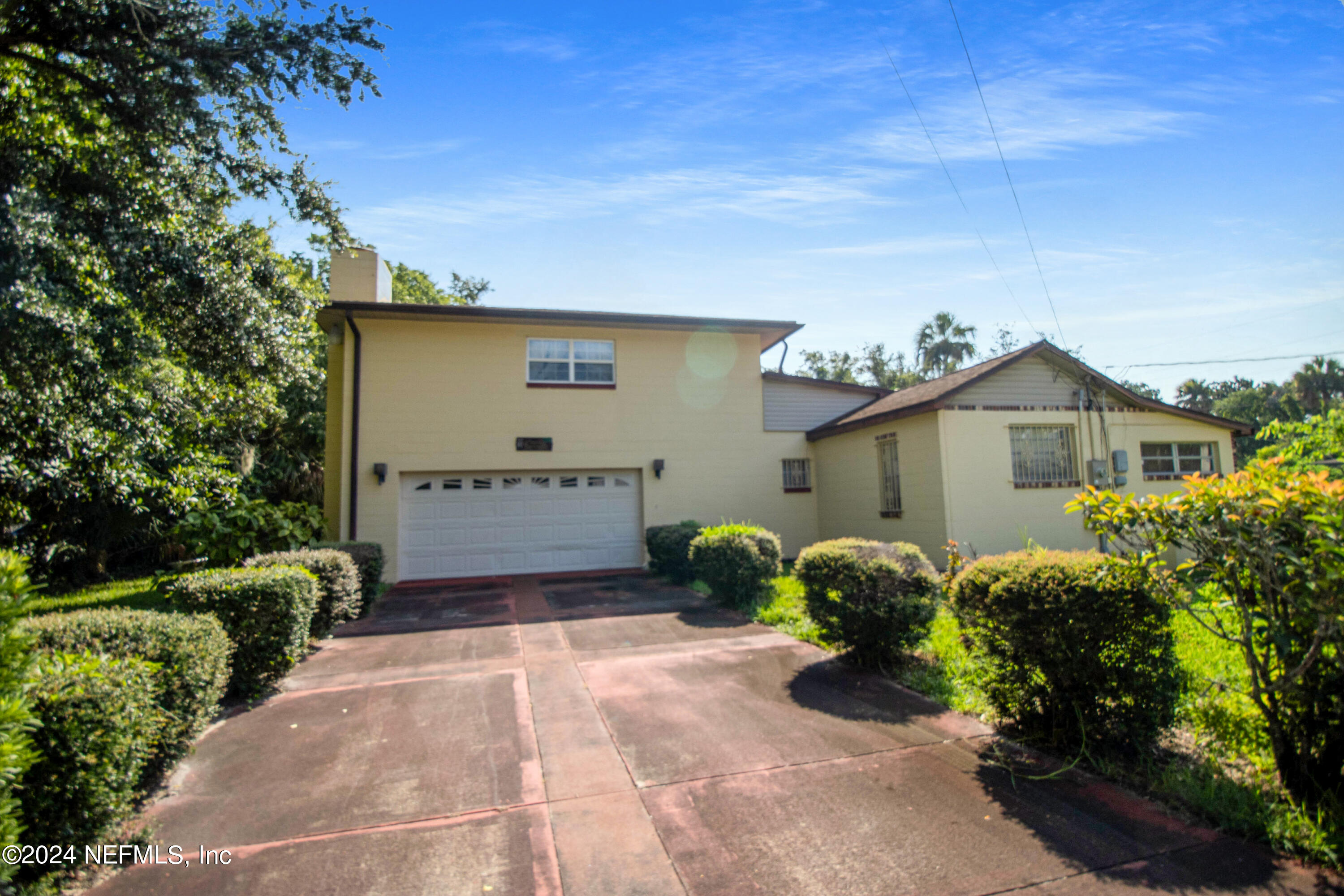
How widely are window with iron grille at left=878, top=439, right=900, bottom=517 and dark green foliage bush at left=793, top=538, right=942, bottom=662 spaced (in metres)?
6.29

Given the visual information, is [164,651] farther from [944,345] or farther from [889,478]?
[944,345]

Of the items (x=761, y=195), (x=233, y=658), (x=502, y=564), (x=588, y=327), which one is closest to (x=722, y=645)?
(x=233, y=658)

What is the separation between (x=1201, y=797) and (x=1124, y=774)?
0.44 m

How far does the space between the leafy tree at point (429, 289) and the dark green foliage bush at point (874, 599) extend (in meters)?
18.2

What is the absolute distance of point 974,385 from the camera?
38.0 feet

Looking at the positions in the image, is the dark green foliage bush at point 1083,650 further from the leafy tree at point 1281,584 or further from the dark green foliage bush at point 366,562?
the dark green foliage bush at point 366,562

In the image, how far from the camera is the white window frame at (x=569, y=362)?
14094mm

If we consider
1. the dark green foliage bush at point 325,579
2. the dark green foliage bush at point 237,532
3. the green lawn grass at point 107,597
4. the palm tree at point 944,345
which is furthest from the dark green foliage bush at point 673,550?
the palm tree at point 944,345

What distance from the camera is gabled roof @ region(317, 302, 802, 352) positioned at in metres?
13.1

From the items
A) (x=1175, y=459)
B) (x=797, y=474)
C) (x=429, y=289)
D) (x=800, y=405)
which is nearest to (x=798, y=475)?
(x=797, y=474)

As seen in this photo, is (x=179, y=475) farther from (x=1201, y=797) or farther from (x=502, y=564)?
(x=1201, y=797)

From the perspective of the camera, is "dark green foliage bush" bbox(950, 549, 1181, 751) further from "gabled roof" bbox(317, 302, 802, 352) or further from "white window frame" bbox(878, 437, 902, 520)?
"gabled roof" bbox(317, 302, 802, 352)

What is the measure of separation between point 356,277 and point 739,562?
10.4m

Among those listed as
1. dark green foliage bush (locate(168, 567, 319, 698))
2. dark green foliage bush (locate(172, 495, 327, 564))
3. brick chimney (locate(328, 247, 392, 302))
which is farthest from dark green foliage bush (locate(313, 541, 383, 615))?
brick chimney (locate(328, 247, 392, 302))
